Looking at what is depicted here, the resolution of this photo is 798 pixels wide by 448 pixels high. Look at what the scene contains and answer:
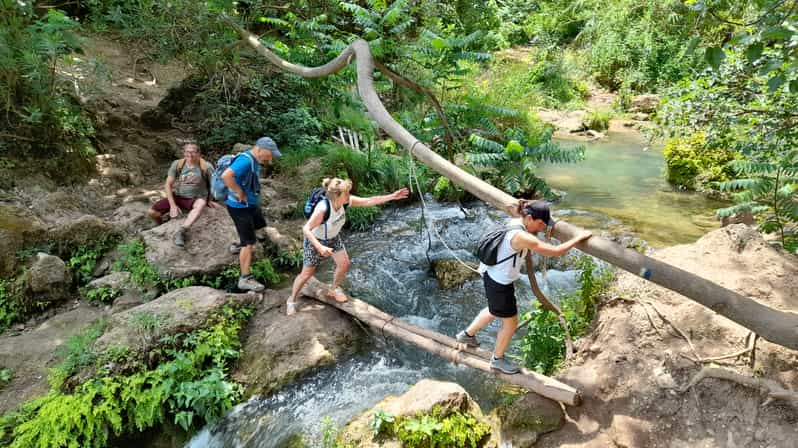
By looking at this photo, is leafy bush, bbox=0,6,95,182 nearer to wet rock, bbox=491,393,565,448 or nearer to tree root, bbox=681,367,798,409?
wet rock, bbox=491,393,565,448

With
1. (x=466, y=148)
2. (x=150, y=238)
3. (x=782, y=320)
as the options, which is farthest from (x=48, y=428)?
(x=782, y=320)

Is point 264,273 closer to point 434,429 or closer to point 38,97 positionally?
point 434,429

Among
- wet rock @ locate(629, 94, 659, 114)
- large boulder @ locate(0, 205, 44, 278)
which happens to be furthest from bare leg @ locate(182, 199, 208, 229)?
wet rock @ locate(629, 94, 659, 114)

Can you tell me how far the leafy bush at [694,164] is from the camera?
1018 centimetres

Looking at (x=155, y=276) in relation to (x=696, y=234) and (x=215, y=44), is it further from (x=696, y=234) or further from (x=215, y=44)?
(x=696, y=234)

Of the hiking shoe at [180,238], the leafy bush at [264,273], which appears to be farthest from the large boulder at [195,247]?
the leafy bush at [264,273]

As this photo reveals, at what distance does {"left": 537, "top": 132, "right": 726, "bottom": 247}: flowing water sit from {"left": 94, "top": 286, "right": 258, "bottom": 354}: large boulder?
7070mm

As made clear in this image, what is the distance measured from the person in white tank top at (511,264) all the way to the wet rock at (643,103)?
17566 millimetres

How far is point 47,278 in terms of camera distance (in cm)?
559

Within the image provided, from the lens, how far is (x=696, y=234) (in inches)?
324

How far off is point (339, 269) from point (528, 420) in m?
2.72

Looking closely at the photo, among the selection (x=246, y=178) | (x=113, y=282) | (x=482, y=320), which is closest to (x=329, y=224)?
(x=246, y=178)

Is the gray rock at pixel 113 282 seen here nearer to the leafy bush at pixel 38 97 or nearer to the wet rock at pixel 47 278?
the wet rock at pixel 47 278

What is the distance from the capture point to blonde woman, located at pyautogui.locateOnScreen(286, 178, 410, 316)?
4805mm
